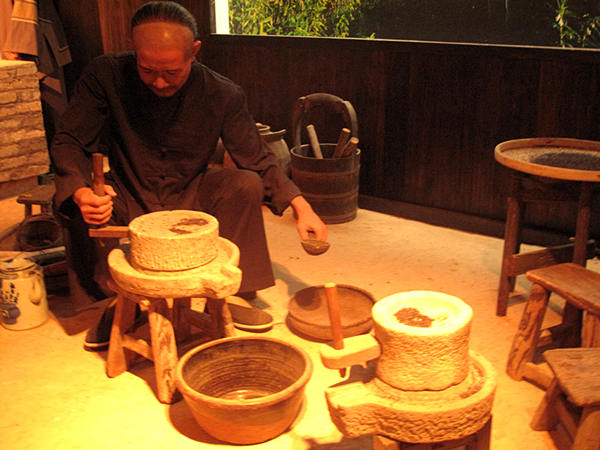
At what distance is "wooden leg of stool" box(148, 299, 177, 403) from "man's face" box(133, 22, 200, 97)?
103 cm

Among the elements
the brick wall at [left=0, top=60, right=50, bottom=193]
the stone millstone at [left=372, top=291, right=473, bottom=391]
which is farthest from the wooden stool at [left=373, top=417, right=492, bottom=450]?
the brick wall at [left=0, top=60, right=50, bottom=193]

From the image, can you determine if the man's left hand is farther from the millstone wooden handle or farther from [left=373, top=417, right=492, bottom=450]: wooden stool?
[left=373, top=417, right=492, bottom=450]: wooden stool

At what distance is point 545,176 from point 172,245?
1861mm

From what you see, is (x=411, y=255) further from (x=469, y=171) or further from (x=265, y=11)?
(x=265, y=11)

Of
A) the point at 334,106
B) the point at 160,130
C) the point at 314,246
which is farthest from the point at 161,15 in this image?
the point at 334,106

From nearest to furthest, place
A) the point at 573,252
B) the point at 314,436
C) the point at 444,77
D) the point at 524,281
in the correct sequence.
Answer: the point at 314,436, the point at 573,252, the point at 524,281, the point at 444,77

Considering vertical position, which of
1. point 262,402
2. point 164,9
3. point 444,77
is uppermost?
point 164,9

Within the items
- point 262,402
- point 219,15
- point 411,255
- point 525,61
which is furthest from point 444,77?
point 262,402

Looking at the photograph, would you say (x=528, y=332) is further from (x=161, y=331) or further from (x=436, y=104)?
(x=436, y=104)

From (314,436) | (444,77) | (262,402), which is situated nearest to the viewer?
(262,402)

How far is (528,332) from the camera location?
10.1ft

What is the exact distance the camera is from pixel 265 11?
610cm

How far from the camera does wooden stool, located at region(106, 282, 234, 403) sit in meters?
2.84

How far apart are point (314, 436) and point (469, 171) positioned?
2.86 meters
